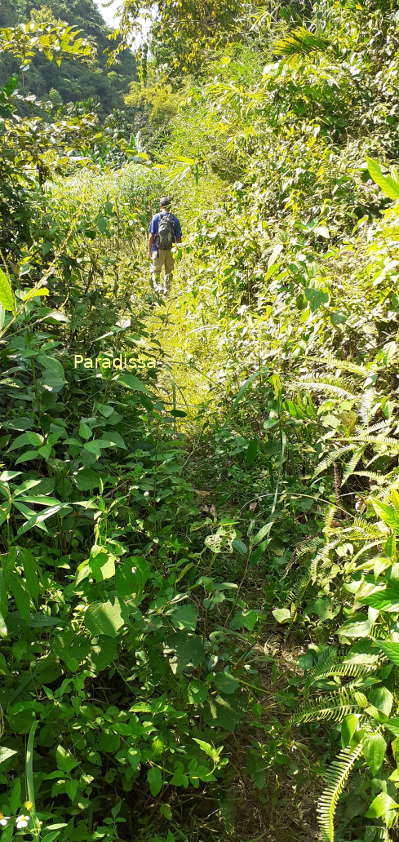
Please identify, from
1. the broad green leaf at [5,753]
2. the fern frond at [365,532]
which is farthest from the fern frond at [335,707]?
the broad green leaf at [5,753]

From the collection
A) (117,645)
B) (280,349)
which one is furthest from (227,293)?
(117,645)

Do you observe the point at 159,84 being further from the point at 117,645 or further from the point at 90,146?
the point at 117,645

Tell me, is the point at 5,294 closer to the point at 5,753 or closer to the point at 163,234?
the point at 5,753

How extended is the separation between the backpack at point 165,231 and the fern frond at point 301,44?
10.6 feet

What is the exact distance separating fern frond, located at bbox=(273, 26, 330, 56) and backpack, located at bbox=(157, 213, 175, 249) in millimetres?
3227

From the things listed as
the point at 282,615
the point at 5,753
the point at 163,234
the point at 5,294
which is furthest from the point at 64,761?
the point at 163,234

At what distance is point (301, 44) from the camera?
446 centimetres

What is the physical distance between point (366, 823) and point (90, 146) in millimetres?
2997

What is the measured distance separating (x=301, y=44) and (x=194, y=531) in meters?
4.06

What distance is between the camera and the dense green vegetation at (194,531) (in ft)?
4.60

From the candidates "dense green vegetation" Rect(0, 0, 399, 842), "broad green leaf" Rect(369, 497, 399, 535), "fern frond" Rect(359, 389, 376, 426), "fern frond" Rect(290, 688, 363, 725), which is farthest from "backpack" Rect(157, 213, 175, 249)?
"fern frond" Rect(290, 688, 363, 725)

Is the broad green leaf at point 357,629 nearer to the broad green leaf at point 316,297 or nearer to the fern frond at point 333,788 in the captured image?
the fern frond at point 333,788

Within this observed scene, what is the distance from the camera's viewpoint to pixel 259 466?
9.83 ft

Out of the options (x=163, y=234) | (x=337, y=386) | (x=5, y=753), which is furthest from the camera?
(x=163, y=234)
